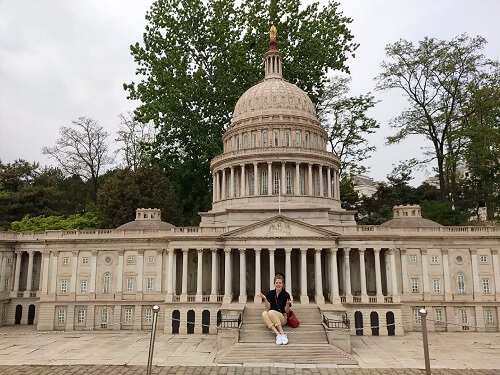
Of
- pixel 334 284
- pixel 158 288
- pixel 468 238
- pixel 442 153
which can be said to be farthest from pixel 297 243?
pixel 442 153

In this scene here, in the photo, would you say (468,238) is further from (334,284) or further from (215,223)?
(215,223)

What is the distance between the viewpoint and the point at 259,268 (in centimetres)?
3231

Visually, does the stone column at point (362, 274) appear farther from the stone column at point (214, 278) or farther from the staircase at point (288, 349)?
the stone column at point (214, 278)

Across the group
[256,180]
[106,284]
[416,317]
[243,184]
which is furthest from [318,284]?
[106,284]

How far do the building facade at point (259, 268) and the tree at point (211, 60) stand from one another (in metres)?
14.9

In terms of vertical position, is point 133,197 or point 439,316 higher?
point 133,197

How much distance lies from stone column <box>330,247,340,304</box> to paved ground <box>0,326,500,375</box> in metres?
3.53

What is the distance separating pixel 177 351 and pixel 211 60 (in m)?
41.2

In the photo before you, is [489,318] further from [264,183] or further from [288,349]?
[264,183]

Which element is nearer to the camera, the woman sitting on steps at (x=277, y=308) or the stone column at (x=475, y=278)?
the woman sitting on steps at (x=277, y=308)

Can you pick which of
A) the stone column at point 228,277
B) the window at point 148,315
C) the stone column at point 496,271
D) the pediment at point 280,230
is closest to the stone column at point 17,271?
the window at point 148,315

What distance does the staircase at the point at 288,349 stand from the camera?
22344 millimetres

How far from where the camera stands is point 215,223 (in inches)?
1587

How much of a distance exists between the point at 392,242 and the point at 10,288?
3772 centimetres
